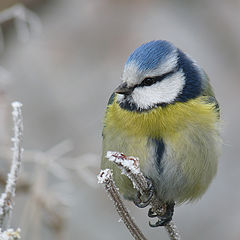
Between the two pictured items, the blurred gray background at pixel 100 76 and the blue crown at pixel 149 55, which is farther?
the blurred gray background at pixel 100 76

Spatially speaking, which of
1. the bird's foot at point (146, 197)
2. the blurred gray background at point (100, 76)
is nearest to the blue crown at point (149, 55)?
the bird's foot at point (146, 197)

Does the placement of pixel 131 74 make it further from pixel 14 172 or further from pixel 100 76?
pixel 100 76

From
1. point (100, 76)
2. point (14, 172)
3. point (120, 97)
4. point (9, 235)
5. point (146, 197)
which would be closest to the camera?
point (9, 235)

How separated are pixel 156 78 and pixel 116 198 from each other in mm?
503

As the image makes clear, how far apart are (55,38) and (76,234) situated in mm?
1647

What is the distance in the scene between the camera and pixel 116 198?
103 centimetres

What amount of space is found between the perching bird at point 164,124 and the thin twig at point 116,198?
1.09 ft

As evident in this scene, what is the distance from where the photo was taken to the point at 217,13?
3969 mm

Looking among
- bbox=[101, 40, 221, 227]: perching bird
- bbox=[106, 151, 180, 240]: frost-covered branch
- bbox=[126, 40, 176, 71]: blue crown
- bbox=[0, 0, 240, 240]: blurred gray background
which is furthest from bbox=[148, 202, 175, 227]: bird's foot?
bbox=[0, 0, 240, 240]: blurred gray background

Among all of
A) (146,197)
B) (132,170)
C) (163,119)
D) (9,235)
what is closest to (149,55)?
(163,119)

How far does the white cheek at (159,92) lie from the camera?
1433 mm

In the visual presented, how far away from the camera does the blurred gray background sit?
301 centimetres

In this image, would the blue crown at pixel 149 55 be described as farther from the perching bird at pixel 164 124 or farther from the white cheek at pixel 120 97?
the white cheek at pixel 120 97

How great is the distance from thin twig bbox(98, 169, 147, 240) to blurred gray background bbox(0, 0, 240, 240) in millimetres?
1685
